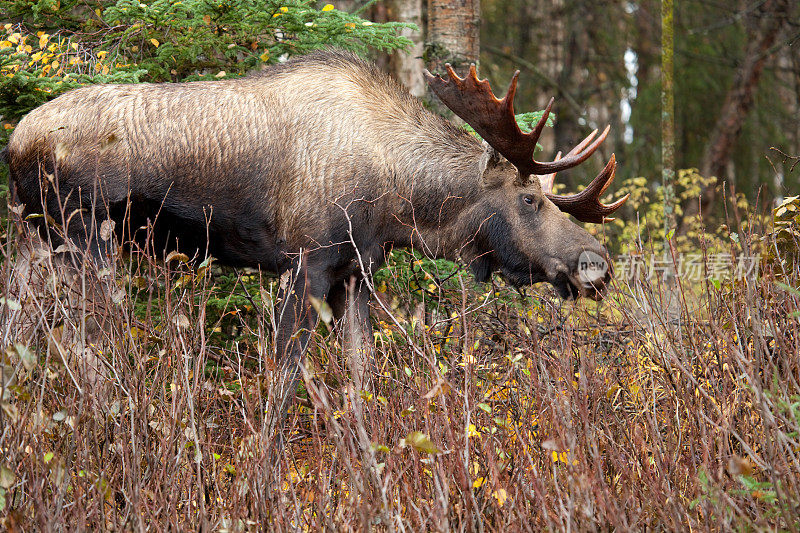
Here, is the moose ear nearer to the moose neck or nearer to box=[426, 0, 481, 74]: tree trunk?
the moose neck

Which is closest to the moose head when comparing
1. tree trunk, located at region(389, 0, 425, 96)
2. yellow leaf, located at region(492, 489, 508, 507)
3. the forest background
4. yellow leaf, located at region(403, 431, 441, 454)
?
the forest background

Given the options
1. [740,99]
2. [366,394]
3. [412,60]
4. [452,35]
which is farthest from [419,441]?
[740,99]

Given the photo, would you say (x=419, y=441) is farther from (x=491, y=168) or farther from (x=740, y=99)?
(x=740, y=99)

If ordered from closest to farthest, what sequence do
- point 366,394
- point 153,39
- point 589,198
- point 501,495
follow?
point 501,495 → point 366,394 → point 589,198 → point 153,39

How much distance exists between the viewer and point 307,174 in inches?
211

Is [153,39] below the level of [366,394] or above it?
above

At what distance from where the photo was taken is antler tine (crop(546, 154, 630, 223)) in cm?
586

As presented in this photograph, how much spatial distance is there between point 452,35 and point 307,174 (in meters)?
2.72

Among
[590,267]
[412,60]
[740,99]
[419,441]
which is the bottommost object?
[740,99]

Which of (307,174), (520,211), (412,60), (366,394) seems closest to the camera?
(366,394)

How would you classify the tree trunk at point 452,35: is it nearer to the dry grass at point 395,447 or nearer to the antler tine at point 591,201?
the antler tine at point 591,201

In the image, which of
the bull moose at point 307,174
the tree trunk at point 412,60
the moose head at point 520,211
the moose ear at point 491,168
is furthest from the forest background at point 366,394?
the tree trunk at point 412,60

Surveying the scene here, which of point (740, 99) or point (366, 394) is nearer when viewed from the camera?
point (366, 394)

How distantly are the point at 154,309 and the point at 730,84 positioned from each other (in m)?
15.1
